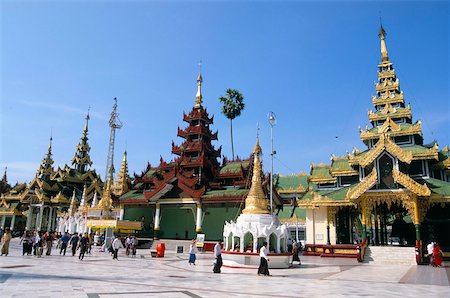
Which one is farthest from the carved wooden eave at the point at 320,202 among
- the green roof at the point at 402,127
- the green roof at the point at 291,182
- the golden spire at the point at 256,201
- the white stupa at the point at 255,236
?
the green roof at the point at 291,182

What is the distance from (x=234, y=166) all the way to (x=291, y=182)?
10018 millimetres

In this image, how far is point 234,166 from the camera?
1550 inches

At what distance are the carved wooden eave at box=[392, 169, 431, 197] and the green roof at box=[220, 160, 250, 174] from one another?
660 inches

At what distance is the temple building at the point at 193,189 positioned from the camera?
1415 inches

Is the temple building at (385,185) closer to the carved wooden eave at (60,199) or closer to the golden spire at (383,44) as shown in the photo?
the golden spire at (383,44)

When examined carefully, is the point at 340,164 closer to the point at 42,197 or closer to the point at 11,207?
the point at 42,197

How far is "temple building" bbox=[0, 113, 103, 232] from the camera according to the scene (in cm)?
5969

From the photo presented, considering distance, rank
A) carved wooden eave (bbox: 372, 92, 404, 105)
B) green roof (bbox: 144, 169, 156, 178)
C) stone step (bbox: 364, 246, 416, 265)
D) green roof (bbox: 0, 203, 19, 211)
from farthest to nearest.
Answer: green roof (bbox: 0, 203, 19, 211), green roof (bbox: 144, 169, 156, 178), carved wooden eave (bbox: 372, 92, 404, 105), stone step (bbox: 364, 246, 416, 265)

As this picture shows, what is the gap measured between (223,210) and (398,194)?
64.3 feet

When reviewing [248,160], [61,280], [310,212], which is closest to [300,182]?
[248,160]

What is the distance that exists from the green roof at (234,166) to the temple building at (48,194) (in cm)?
2623

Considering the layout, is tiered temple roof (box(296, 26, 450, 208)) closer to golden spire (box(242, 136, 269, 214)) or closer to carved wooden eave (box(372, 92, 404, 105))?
carved wooden eave (box(372, 92, 404, 105))

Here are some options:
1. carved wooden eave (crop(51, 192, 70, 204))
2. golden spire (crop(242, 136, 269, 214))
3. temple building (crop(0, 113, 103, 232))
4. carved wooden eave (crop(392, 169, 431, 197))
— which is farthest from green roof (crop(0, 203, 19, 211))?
carved wooden eave (crop(392, 169, 431, 197))

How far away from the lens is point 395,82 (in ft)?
119
